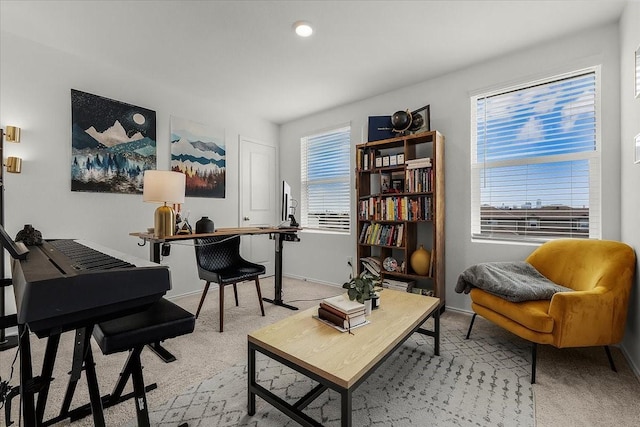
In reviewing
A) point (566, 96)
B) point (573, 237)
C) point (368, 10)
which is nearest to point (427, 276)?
point (573, 237)

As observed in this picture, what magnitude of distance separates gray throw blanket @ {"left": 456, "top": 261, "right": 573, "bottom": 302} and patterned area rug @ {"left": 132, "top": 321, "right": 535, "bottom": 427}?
1.57 ft

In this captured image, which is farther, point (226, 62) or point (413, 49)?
point (226, 62)

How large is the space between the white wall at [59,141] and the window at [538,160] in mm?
3441

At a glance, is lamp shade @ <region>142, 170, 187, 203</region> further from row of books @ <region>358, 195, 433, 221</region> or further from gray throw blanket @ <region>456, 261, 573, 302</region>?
gray throw blanket @ <region>456, 261, 573, 302</region>

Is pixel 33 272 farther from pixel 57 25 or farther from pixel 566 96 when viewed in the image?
pixel 566 96

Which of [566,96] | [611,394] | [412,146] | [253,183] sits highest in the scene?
[566,96]

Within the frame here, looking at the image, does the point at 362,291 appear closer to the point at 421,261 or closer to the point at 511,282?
the point at 511,282

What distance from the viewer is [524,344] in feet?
7.44

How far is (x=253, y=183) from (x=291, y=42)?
2242mm

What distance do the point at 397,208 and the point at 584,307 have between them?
1683 millimetres

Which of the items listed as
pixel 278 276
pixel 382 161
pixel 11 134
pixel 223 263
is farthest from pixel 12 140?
pixel 382 161

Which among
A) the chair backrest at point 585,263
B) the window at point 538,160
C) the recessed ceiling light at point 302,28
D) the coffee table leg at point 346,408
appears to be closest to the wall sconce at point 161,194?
the recessed ceiling light at point 302,28

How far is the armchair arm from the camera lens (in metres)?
1.75

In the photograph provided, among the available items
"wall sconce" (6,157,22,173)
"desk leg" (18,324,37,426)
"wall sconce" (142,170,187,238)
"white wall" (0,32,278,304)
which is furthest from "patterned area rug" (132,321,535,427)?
"wall sconce" (6,157,22,173)
